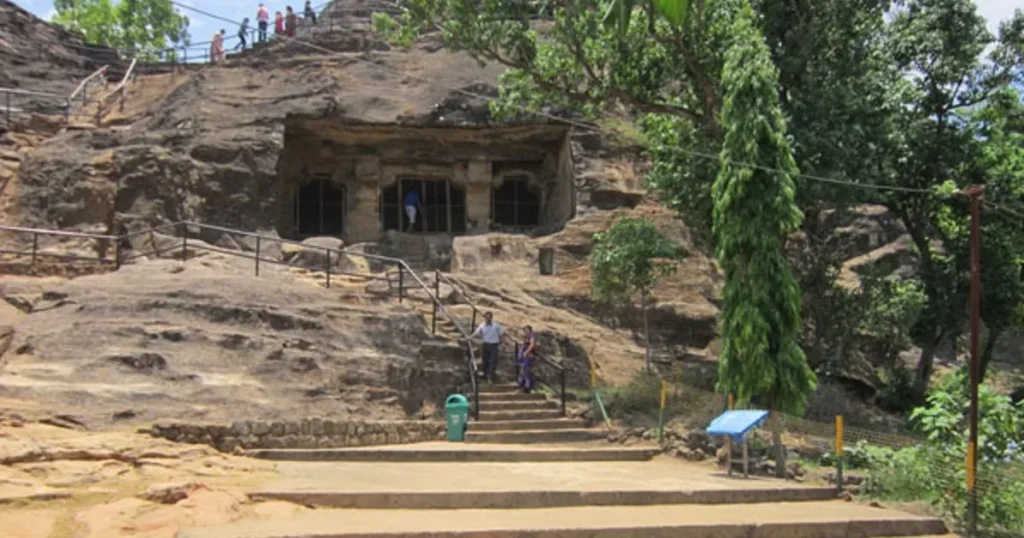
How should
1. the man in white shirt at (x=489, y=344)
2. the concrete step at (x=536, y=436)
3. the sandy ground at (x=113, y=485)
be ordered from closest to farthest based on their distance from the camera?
the sandy ground at (x=113, y=485), the concrete step at (x=536, y=436), the man in white shirt at (x=489, y=344)

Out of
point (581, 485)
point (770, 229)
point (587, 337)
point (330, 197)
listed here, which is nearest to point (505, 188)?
point (330, 197)

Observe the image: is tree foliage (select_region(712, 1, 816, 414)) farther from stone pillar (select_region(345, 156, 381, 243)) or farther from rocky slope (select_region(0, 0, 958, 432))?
stone pillar (select_region(345, 156, 381, 243))

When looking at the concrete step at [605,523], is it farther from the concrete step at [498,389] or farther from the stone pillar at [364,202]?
the stone pillar at [364,202]

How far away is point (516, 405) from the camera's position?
15.8 meters

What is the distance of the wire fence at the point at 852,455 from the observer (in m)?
10.3

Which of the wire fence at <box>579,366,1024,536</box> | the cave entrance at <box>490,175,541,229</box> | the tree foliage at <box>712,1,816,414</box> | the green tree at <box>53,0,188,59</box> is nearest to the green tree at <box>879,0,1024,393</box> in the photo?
the wire fence at <box>579,366,1024,536</box>

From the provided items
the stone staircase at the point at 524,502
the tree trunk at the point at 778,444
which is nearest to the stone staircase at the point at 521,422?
the stone staircase at the point at 524,502

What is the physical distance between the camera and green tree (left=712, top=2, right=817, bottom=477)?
1292cm

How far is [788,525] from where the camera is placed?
9578 mm

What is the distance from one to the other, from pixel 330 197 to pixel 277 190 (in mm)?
2768

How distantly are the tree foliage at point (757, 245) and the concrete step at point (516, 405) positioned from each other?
3.71m

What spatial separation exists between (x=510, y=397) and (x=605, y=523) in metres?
7.10

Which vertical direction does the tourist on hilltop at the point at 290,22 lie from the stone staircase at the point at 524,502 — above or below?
above

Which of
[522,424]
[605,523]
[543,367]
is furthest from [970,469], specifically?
[543,367]
